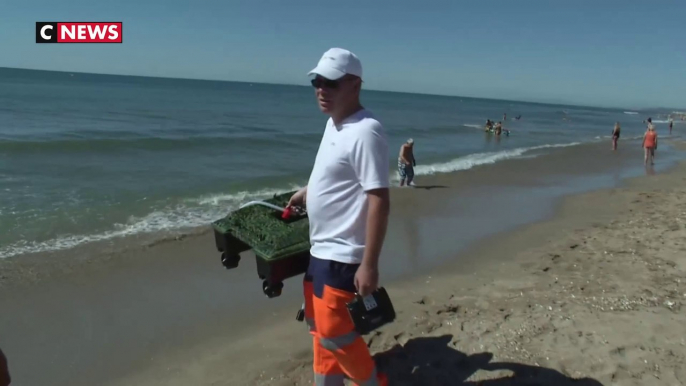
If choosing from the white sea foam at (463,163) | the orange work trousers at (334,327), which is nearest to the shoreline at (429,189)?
the white sea foam at (463,163)

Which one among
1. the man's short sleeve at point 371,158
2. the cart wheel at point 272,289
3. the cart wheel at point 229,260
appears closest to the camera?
the man's short sleeve at point 371,158

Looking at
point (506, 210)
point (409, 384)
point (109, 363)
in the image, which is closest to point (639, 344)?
point (409, 384)

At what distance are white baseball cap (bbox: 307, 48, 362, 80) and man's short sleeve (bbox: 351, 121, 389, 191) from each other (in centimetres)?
30

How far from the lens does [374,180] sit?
2.23 m

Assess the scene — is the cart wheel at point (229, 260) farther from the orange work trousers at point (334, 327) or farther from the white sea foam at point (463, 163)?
the white sea foam at point (463, 163)

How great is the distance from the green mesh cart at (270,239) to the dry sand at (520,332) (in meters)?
1.31

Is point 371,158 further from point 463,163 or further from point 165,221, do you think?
point 463,163

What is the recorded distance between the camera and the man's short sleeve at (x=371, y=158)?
223 cm

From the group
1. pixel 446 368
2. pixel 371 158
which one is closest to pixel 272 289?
pixel 371 158

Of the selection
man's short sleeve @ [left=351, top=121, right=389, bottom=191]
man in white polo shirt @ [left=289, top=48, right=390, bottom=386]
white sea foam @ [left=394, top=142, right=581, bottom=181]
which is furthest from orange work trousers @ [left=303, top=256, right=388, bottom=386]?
white sea foam @ [left=394, top=142, right=581, bottom=181]

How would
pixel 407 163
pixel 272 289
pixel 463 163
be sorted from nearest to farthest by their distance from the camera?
pixel 272 289
pixel 407 163
pixel 463 163

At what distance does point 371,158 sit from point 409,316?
2881 millimetres

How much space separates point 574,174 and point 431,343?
1438 centimetres

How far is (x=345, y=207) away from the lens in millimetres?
2406
